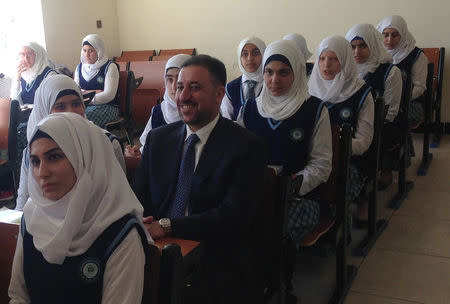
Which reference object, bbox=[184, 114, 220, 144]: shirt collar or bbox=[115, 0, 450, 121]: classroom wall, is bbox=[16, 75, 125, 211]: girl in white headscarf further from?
bbox=[115, 0, 450, 121]: classroom wall

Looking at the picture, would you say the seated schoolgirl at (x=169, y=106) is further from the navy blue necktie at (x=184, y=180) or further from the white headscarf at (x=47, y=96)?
the navy blue necktie at (x=184, y=180)

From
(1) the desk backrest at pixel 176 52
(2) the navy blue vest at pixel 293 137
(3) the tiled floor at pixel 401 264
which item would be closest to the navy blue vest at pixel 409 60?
(3) the tiled floor at pixel 401 264

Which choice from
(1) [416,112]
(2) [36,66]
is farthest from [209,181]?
(2) [36,66]

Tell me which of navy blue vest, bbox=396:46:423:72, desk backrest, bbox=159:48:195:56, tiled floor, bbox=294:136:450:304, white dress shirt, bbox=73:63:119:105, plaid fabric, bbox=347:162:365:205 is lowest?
tiled floor, bbox=294:136:450:304

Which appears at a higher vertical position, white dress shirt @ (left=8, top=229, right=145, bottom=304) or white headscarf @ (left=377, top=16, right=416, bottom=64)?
white headscarf @ (left=377, top=16, right=416, bottom=64)

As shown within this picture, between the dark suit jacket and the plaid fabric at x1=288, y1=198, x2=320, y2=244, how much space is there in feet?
1.35

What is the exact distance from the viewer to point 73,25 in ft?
23.7

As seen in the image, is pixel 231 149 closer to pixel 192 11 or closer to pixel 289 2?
pixel 289 2

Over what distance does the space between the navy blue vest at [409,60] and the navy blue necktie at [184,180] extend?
3.45m

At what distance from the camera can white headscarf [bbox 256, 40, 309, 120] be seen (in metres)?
2.39

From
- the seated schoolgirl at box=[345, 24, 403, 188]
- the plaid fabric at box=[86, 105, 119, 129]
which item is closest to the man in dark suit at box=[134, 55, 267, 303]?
the seated schoolgirl at box=[345, 24, 403, 188]

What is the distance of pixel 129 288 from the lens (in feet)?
3.91

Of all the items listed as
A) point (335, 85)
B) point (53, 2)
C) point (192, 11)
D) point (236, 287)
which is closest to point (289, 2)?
point (192, 11)

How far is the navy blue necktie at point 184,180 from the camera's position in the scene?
174cm
